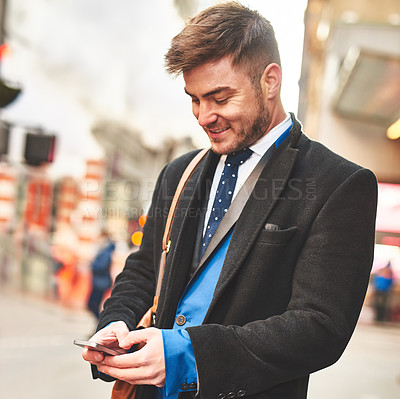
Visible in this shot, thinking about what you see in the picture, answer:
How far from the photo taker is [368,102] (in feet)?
44.1

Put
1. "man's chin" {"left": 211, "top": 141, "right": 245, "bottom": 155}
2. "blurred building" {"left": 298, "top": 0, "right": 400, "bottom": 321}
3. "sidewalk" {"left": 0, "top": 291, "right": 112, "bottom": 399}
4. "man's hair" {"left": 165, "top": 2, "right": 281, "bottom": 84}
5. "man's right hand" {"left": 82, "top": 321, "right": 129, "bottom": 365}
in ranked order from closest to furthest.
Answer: "man's right hand" {"left": 82, "top": 321, "right": 129, "bottom": 365} → "man's hair" {"left": 165, "top": 2, "right": 281, "bottom": 84} → "man's chin" {"left": 211, "top": 141, "right": 245, "bottom": 155} → "sidewalk" {"left": 0, "top": 291, "right": 112, "bottom": 399} → "blurred building" {"left": 298, "top": 0, "right": 400, "bottom": 321}

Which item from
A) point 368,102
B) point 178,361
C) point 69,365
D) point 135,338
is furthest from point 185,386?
point 368,102

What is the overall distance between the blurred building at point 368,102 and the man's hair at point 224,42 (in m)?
9.80

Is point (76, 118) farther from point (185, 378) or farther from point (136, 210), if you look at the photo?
point (185, 378)

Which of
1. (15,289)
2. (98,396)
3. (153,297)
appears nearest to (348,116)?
(15,289)

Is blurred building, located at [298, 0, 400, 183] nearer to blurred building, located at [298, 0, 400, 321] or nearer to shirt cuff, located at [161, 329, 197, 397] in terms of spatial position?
blurred building, located at [298, 0, 400, 321]

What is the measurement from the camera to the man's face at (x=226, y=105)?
160 centimetres

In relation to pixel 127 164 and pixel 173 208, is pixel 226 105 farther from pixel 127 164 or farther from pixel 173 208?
pixel 127 164

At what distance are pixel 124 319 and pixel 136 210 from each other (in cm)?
1698

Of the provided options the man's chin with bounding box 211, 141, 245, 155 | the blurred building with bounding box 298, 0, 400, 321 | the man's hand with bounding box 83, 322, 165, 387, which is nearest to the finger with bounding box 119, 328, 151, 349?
the man's hand with bounding box 83, 322, 165, 387

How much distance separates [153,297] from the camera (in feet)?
6.29

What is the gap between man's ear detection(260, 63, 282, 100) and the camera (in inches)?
64.9

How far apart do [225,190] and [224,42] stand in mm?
466

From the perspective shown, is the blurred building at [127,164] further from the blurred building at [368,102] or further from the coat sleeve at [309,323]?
the coat sleeve at [309,323]
